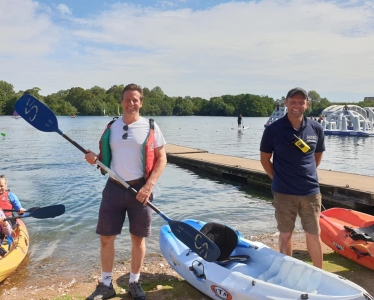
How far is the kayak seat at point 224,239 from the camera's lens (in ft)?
15.0

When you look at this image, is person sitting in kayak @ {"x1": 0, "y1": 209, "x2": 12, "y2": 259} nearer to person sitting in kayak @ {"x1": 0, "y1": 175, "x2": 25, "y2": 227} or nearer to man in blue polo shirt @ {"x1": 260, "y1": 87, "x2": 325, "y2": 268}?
person sitting in kayak @ {"x1": 0, "y1": 175, "x2": 25, "y2": 227}

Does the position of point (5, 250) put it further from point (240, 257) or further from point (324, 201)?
point (324, 201)

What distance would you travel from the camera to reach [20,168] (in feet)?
56.9

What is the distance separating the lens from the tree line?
110000 millimetres

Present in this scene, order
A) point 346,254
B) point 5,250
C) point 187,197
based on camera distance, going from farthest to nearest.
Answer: point 187,197 → point 5,250 → point 346,254

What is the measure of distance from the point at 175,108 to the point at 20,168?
11517 centimetres

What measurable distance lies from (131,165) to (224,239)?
1.67m

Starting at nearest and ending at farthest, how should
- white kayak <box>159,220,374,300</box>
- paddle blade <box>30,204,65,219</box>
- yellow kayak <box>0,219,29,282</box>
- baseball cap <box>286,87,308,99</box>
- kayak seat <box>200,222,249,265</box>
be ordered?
white kayak <box>159,220,374,300</box>, baseball cap <box>286,87,308,99</box>, kayak seat <box>200,222,249,265</box>, yellow kayak <box>0,219,29,282</box>, paddle blade <box>30,204,65,219</box>

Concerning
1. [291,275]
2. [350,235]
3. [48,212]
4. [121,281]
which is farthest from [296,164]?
[48,212]

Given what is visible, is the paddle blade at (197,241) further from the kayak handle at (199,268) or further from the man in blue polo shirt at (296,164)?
the man in blue polo shirt at (296,164)

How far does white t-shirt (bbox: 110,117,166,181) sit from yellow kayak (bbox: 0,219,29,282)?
2.70 m

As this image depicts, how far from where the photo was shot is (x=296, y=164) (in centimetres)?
403

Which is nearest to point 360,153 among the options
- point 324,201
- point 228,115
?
point 324,201

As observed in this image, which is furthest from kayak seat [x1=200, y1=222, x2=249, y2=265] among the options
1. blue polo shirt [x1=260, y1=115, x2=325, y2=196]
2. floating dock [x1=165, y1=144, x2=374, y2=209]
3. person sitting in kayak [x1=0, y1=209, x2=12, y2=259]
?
floating dock [x1=165, y1=144, x2=374, y2=209]
